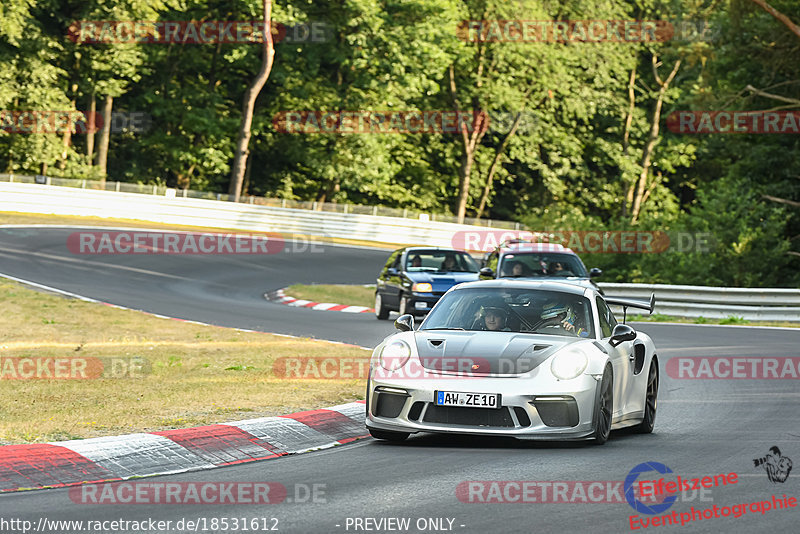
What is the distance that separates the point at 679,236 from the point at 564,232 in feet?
11.5

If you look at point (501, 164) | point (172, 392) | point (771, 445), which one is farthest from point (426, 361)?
point (501, 164)

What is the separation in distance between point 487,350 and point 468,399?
521mm

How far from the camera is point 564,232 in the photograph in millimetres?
34875

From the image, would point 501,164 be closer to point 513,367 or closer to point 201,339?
point 201,339

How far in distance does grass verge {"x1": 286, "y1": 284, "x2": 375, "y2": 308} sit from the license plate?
22359 mm

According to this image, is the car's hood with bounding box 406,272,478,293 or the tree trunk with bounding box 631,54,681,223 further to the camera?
the tree trunk with bounding box 631,54,681,223

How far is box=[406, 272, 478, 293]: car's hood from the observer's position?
24.5m
